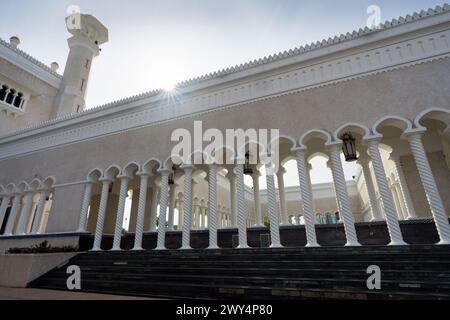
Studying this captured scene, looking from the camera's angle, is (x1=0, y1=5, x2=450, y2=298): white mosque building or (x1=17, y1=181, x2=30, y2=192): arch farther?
(x1=17, y1=181, x2=30, y2=192): arch

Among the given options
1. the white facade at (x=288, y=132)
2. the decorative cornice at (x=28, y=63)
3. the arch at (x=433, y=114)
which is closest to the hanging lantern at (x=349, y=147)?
the white facade at (x=288, y=132)

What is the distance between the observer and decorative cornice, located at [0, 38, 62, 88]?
18.9m

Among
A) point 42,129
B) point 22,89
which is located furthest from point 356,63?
point 22,89

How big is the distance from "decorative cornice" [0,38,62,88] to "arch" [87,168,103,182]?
13.5 m

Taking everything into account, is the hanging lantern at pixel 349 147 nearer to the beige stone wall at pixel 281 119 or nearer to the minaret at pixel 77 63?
the beige stone wall at pixel 281 119

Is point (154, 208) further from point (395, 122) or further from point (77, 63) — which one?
point (77, 63)

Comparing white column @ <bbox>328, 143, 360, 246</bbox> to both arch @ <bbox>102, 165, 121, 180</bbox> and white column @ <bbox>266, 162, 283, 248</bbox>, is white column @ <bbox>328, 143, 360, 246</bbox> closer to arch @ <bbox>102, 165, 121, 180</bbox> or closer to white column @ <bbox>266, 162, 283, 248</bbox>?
white column @ <bbox>266, 162, 283, 248</bbox>

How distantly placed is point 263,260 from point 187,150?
5.60 meters

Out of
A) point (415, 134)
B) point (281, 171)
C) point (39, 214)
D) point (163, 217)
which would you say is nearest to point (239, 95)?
point (281, 171)

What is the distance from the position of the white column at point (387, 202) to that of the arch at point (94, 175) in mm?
11283

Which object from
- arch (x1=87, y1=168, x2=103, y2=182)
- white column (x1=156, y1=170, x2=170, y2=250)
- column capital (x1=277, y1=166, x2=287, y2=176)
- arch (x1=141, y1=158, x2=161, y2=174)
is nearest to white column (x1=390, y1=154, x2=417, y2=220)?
column capital (x1=277, y1=166, x2=287, y2=176)

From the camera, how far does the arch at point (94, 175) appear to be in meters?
12.5

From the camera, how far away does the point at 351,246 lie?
24.3 ft
